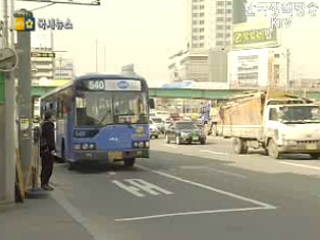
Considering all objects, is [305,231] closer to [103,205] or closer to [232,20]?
[103,205]

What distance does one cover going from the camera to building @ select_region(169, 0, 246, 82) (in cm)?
14400

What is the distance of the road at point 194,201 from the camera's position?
9.30 meters

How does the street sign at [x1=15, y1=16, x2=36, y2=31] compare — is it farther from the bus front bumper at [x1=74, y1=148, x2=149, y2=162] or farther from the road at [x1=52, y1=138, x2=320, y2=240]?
the bus front bumper at [x1=74, y1=148, x2=149, y2=162]

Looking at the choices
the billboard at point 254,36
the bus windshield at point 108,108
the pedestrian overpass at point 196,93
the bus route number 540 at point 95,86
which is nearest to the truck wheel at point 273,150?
the bus windshield at point 108,108

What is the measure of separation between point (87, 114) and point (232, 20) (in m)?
115

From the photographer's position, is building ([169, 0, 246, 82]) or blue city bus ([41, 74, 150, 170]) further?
building ([169, 0, 246, 82])

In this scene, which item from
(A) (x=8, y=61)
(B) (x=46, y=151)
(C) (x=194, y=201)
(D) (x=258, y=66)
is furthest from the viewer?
(D) (x=258, y=66)

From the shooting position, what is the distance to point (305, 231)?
9.04 m

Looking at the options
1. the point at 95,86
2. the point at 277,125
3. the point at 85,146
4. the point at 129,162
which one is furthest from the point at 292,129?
the point at 85,146

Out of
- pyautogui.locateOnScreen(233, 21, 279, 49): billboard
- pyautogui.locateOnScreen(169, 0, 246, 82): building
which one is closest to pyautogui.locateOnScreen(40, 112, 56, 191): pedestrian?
pyautogui.locateOnScreen(233, 21, 279, 49): billboard

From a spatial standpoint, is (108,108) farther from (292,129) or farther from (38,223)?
(38,223)

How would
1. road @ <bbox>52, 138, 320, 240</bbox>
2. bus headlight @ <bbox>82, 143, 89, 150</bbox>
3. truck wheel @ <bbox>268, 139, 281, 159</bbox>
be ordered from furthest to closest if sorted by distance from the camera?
truck wheel @ <bbox>268, 139, 281, 159</bbox> < bus headlight @ <bbox>82, 143, 89, 150</bbox> < road @ <bbox>52, 138, 320, 240</bbox>

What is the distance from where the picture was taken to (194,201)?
12547 millimetres

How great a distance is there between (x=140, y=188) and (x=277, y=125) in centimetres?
1094
